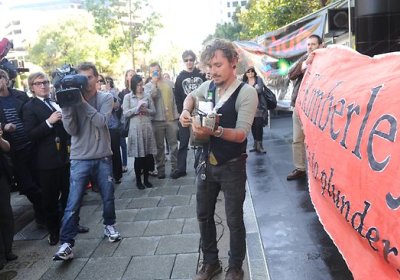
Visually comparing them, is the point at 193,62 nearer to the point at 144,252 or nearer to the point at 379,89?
the point at 144,252

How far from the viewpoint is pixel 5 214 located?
4.12 meters

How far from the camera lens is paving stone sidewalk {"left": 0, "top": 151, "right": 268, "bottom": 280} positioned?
147 inches

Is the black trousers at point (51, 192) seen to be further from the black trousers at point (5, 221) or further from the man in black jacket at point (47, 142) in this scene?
the black trousers at point (5, 221)

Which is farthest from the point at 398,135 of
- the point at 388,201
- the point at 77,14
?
the point at 77,14

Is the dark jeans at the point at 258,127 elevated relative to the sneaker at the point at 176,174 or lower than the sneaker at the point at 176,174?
elevated

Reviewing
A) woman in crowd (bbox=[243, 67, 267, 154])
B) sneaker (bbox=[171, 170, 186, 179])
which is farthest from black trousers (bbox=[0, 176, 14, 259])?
woman in crowd (bbox=[243, 67, 267, 154])

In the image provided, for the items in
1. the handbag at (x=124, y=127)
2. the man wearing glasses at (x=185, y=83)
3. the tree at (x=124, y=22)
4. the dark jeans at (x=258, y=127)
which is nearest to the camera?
the man wearing glasses at (x=185, y=83)

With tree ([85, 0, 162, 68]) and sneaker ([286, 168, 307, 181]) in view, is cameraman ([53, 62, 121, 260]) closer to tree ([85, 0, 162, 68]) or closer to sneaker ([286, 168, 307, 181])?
sneaker ([286, 168, 307, 181])

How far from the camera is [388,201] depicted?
1.81 m

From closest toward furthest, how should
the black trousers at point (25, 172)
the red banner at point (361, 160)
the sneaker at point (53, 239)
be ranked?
1. the red banner at point (361, 160)
2. the sneaker at point (53, 239)
3. the black trousers at point (25, 172)

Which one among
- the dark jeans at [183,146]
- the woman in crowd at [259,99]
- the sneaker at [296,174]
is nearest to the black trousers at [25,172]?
the dark jeans at [183,146]

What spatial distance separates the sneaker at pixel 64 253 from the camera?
3919 mm

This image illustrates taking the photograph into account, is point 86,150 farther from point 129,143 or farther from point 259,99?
point 259,99

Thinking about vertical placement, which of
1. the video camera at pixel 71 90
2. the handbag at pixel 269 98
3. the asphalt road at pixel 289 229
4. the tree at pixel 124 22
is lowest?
the asphalt road at pixel 289 229
